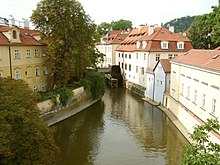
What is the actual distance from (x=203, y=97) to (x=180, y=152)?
405 cm

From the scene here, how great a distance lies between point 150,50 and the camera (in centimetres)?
3506

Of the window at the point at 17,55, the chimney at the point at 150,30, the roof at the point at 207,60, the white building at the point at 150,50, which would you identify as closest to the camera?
the roof at the point at 207,60

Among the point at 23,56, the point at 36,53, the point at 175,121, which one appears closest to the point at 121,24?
the point at 36,53

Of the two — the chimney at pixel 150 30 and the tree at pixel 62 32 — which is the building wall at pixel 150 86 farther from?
the tree at pixel 62 32

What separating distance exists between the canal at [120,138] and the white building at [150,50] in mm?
9007

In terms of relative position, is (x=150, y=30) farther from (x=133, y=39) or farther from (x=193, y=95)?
(x=193, y=95)

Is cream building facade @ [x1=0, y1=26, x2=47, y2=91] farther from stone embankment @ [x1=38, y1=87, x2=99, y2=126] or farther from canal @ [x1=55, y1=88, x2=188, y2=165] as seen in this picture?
canal @ [x1=55, y1=88, x2=188, y2=165]

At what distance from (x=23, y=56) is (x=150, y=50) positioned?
17239 mm

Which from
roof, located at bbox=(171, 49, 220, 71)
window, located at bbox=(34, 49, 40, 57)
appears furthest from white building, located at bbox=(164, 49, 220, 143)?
window, located at bbox=(34, 49, 40, 57)

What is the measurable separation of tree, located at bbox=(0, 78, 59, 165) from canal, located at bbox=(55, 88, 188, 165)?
15.1 feet

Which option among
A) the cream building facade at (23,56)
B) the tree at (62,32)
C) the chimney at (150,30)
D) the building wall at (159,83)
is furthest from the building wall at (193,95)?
the cream building facade at (23,56)

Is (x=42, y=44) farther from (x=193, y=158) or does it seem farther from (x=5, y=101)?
(x=193, y=158)

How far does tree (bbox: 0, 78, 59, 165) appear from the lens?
10.3m

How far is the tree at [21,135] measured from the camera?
10.3 metres
